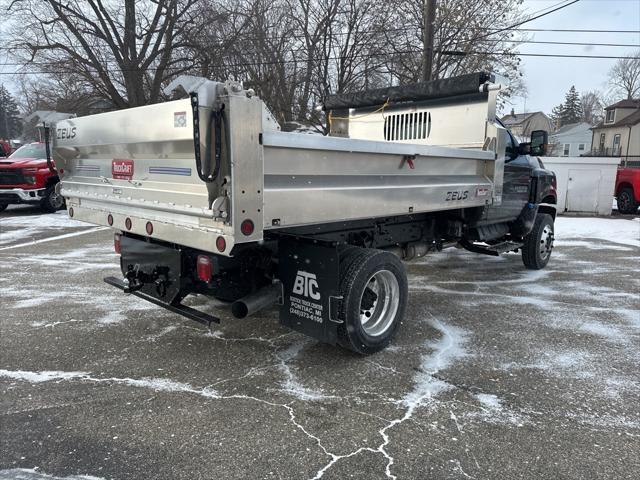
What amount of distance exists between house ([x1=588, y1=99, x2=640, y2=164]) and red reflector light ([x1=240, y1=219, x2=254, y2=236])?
174 ft

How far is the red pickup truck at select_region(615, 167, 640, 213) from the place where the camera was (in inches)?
632

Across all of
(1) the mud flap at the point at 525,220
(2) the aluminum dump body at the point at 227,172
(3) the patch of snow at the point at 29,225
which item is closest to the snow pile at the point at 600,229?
(1) the mud flap at the point at 525,220

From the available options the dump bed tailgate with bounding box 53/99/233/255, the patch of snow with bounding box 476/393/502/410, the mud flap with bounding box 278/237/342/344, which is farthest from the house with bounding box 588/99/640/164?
the dump bed tailgate with bounding box 53/99/233/255

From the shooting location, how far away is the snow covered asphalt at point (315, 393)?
8.89 feet

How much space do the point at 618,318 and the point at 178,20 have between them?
81.0 feet

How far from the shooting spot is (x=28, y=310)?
525cm

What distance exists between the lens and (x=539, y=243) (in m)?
7.39

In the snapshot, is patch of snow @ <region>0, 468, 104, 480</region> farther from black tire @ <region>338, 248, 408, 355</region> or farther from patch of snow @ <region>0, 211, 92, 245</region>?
patch of snow @ <region>0, 211, 92, 245</region>

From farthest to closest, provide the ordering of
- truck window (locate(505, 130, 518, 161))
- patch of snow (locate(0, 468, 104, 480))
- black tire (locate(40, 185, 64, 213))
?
black tire (locate(40, 185, 64, 213))
truck window (locate(505, 130, 518, 161))
patch of snow (locate(0, 468, 104, 480))

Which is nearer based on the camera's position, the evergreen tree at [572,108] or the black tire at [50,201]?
the black tire at [50,201]

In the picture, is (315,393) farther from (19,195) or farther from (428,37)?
(428,37)

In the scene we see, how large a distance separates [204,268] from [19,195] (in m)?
12.1

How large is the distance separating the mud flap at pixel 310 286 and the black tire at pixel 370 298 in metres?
0.11

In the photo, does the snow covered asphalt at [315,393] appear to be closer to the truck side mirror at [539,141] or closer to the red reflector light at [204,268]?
the red reflector light at [204,268]
